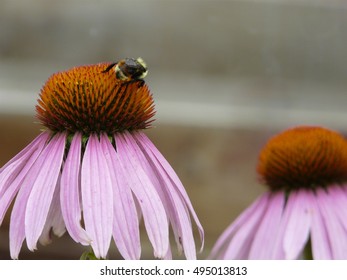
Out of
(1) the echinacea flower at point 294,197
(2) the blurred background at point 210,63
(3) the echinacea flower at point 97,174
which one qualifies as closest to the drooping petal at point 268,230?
(1) the echinacea flower at point 294,197

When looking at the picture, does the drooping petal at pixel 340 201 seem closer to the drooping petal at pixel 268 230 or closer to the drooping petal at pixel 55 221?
the drooping petal at pixel 268 230

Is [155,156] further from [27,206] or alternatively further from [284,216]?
[284,216]

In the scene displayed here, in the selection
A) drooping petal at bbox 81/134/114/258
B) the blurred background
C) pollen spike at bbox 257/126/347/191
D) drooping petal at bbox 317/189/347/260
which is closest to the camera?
drooping petal at bbox 81/134/114/258

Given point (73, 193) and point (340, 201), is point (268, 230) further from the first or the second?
point (73, 193)

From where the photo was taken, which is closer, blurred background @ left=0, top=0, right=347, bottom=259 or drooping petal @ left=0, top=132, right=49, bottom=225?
drooping petal @ left=0, top=132, right=49, bottom=225

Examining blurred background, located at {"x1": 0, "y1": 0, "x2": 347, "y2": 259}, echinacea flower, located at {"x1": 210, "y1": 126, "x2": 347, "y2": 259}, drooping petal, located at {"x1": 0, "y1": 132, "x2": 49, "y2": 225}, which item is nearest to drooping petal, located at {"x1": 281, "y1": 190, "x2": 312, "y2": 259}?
echinacea flower, located at {"x1": 210, "y1": 126, "x2": 347, "y2": 259}

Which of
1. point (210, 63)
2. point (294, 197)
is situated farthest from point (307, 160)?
point (210, 63)

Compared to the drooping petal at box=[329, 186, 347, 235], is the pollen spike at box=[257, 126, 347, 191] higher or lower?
higher

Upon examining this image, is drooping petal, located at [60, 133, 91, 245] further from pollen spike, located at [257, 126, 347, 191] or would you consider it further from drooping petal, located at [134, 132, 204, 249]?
pollen spike, located at [257, 126, 347, 191]
